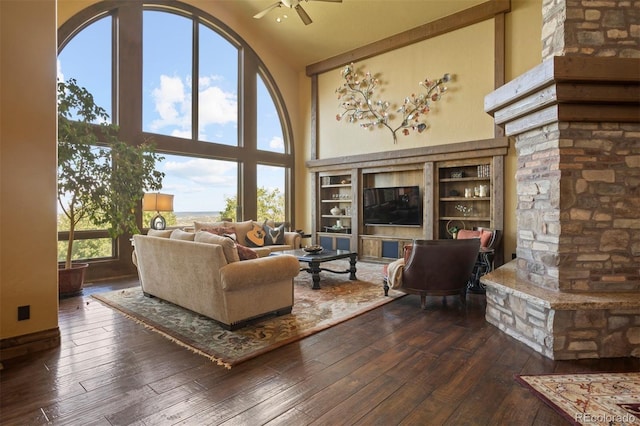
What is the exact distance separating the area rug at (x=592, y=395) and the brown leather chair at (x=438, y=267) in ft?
5.08

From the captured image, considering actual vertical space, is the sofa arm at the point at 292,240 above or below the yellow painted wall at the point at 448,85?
below

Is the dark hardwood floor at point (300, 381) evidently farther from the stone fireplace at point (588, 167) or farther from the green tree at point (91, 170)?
the green tree at point (91, 170)

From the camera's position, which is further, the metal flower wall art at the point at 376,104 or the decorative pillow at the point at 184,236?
the metal flower wall art at the point at 376,104

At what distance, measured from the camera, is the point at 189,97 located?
6984 mm

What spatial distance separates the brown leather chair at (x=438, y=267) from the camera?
3791mm

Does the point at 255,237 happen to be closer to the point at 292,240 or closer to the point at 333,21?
the point at 292,240

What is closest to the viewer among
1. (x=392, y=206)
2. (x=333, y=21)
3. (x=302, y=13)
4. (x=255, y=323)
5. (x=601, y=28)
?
(x=601, y=28)

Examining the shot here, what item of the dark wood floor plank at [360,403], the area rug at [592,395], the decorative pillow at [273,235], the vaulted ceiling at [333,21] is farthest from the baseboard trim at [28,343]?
the vaulted ceiling at [333,21]

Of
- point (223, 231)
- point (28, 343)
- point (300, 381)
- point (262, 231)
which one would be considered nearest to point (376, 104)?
point (262, 231)

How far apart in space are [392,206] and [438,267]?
3.50 meters

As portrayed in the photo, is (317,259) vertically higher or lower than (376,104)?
lower

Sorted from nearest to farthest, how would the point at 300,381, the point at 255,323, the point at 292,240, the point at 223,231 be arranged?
the point at 300,381 → the point at 255,323 → the point at 223,231 → the point at 292,240

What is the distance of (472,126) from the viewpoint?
6.27m

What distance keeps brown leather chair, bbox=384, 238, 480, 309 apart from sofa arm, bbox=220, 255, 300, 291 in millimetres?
1323
